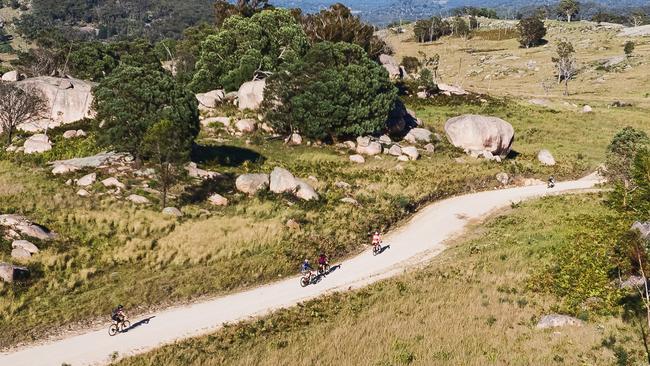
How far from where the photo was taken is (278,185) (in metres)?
45.6

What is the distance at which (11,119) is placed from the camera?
188 ft

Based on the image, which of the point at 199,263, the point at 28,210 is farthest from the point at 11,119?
the point at 199,263

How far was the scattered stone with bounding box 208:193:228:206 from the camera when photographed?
42562mm

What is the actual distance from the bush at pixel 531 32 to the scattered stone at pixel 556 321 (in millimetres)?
159729

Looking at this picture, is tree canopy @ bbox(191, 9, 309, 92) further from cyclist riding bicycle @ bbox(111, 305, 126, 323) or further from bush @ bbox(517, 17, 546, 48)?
bush @ bbox(517, 17, 546, 48)

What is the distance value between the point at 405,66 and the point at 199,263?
329 ft

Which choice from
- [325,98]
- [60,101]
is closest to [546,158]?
[325,98]

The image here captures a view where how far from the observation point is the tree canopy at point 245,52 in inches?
3142

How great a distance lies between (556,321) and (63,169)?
4094 centimetres

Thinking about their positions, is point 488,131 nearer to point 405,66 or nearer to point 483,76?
point 405,66

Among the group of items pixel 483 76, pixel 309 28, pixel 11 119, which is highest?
pixel 309 28

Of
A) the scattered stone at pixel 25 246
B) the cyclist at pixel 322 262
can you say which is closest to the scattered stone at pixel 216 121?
the scattered stone at pixel 25 246

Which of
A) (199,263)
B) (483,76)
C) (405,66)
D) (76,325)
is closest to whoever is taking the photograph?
(76,325)

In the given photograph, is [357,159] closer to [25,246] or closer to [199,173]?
[199,173]
